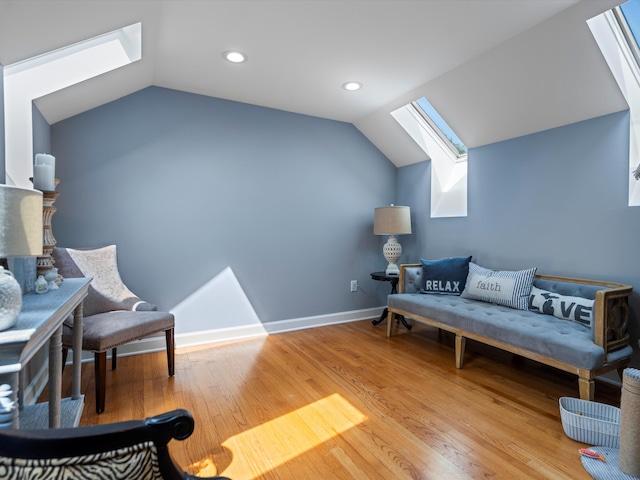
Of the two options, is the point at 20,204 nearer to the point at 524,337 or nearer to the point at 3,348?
the point at 3,348

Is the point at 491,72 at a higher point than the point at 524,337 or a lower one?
higher

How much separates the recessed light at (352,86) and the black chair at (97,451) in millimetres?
2955

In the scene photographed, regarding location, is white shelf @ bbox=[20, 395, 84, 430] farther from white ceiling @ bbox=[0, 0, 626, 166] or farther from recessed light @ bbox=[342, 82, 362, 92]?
recessed light @ bbox=[342, 82, 362, 92]

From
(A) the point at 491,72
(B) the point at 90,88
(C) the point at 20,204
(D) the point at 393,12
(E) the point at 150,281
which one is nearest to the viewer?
(C) the point at 20,204

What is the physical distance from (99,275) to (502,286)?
3.10 meters

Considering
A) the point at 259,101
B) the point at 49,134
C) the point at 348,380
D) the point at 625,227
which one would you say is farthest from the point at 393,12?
the point at 49,134

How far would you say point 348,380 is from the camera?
95.1 inches

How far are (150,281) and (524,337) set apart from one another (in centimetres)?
292

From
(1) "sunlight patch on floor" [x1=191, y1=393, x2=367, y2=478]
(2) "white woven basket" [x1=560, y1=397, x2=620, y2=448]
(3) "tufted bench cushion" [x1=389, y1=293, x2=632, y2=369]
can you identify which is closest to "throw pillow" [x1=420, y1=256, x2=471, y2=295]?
(3) "tufted bench cushion" [x1=389, y1=293, x2=632, y2=369]

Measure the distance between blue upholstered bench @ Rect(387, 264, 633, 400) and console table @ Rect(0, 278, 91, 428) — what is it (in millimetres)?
2460

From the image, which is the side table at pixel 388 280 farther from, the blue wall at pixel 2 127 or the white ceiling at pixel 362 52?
the blue wall at pixel 2 127

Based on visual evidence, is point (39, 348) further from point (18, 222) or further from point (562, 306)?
point (562, 306)

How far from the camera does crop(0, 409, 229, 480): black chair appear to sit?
55cm

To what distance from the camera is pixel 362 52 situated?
2.46 meters
